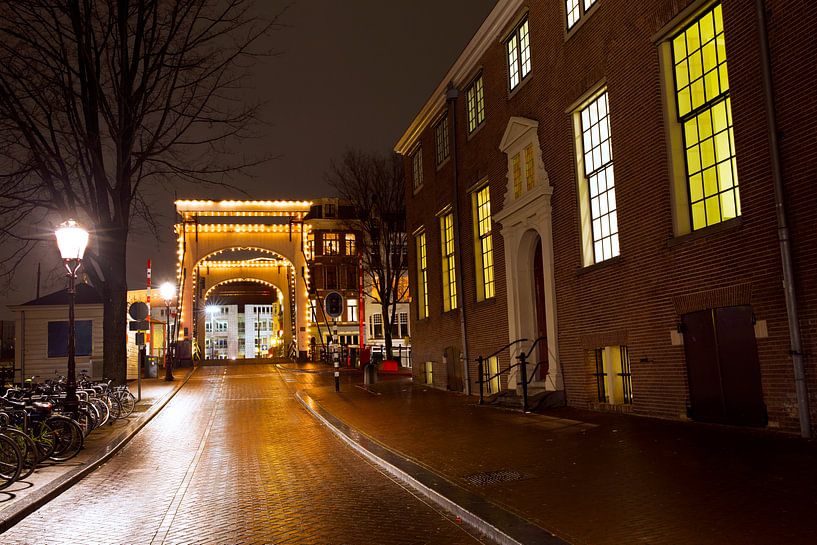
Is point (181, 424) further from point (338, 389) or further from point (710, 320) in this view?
point (710, 320)

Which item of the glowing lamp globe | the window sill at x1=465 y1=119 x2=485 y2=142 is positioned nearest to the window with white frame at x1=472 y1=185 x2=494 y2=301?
the window sill at x1=465 y1=119 x2=485 y2=142

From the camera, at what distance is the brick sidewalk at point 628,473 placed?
5.52 m

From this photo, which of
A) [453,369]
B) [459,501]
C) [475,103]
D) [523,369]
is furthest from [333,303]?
[459,501]

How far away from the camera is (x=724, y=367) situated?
33.3 ft

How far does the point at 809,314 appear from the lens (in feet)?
28.1

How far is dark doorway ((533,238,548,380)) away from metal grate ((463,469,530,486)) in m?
8.00

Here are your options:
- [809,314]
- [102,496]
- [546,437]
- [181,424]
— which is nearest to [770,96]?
[809,314]

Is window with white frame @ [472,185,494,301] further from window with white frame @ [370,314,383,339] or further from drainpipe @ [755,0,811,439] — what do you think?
window with white frame @ [370,314,383,339]

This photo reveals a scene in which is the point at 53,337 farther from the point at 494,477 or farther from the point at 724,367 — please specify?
the point at 724,367

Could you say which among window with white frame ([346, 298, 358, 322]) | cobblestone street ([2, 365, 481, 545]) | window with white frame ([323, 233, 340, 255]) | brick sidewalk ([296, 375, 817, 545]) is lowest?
cobblestone street ([2, 365, 481, 545])

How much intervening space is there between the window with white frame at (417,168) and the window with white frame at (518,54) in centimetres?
811

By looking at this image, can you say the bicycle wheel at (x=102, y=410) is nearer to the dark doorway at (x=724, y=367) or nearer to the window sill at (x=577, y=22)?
the dark doorway at (x=724, y=367)

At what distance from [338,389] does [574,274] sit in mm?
11544

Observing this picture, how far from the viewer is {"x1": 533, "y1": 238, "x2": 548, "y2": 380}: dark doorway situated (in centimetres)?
1641
